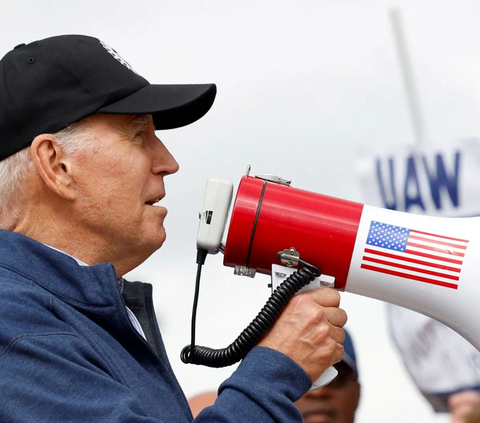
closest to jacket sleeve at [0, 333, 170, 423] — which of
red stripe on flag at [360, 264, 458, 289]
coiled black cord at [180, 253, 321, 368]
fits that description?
coiled black cord at [180, 253, 321, 368]

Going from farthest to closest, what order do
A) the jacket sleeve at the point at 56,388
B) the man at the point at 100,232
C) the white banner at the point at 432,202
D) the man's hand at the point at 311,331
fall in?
the white banner at the point at 432,202 < the man's hand at the point at 311,331 < the man at the point at 100,232 < the jacket sleeve at the point at 56,388

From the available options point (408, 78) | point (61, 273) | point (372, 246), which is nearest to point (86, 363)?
point (61, 273)

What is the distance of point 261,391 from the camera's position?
4.11ft

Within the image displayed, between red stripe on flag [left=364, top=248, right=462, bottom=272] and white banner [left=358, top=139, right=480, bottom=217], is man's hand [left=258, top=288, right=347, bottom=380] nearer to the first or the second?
red stripe on flag [left=364, top=248, right=462, bottom=272]

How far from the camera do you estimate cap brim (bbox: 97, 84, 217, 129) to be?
1.50m

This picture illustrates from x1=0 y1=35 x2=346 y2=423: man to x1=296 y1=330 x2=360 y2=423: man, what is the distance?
2.34 ft

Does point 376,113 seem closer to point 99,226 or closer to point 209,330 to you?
point 209,330

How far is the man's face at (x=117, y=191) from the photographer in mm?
1505

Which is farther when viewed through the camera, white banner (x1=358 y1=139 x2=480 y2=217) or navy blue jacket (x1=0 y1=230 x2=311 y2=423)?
white banner (x1=358 y1=139 x2=480 y2=217)

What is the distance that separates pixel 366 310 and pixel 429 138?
1.77 feet

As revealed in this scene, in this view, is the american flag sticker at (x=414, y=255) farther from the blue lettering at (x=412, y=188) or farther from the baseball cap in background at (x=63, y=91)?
the blue lettering at (x=412, y=188)

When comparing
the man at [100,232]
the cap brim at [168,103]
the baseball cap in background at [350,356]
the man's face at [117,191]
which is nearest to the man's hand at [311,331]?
the man at [100,232]

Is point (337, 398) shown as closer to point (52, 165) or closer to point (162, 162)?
point (162, 162)

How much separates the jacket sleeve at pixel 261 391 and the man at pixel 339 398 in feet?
2.77
